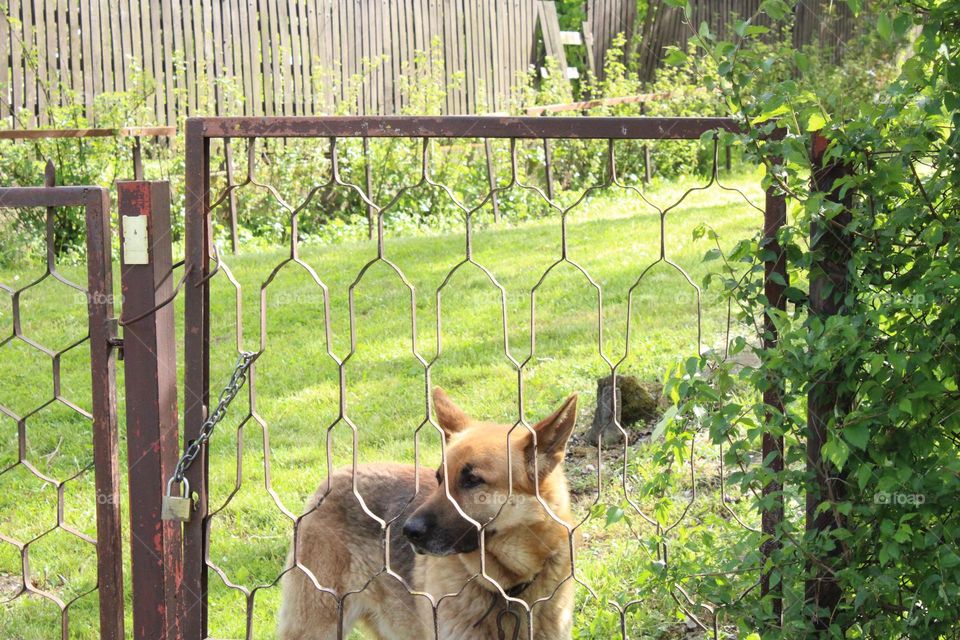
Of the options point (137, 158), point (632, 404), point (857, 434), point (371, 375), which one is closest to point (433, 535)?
point (857, 434)

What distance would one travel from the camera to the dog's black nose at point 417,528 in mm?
3443

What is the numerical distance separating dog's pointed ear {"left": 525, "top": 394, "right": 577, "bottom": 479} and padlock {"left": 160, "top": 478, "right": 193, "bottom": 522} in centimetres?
102

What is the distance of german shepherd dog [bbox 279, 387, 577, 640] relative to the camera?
3469 millimetres

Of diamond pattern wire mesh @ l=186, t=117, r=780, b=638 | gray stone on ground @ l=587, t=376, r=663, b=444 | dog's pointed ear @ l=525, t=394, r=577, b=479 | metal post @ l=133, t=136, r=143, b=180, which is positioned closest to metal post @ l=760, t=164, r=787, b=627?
diamond pattern wire mesh @ l=186, t=117, r=780, b=638

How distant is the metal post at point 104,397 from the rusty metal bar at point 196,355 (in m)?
0.22

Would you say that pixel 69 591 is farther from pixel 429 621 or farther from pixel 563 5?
pixel 563 5

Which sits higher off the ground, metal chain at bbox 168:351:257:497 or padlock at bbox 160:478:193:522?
metal chain at bbox 168:351:257:497

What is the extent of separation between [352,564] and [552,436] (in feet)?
3.52

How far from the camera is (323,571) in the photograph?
3.84 m

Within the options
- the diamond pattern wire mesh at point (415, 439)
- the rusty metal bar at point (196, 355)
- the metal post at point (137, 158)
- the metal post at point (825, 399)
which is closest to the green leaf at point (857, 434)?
the metal post at point (825, 399)

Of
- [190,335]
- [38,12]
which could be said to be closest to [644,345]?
[190,335]

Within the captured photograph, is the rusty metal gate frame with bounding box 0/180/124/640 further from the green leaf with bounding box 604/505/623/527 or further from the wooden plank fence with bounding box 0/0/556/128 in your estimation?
the wooden plank fence with bounding box 0/0/556/128

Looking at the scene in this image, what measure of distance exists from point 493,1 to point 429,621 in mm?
11980

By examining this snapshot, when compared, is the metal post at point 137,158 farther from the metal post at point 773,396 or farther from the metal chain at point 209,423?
the metal post at point 773,396
